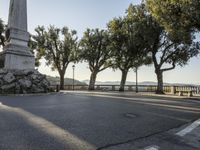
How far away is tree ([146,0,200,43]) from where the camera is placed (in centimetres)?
1459

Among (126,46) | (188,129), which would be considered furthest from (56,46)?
(188,129)

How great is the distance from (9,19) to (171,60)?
722 inches

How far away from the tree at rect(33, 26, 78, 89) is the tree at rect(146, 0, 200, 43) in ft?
69.9

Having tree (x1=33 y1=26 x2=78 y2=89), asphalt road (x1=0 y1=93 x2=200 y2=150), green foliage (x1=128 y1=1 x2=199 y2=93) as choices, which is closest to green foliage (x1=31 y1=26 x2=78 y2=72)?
tree (x1=33 y1=26 x2=78 y2=89)

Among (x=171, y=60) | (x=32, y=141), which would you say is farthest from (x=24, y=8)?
(x=171, y=60)

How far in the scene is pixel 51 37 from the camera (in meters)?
36.2

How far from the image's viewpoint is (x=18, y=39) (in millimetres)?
16828

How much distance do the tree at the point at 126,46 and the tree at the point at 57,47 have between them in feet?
28.7

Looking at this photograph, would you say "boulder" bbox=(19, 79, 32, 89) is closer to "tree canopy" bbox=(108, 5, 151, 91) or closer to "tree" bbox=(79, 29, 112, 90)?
"tree canopy" bbox=(108, 5, 151, 91)

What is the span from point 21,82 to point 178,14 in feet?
42.8

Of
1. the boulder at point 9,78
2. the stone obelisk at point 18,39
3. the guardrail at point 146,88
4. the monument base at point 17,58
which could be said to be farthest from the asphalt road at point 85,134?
the guardrail at point 146,88

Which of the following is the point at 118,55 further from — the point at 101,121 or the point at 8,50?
the point at 101,121

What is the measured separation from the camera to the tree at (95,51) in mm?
34312

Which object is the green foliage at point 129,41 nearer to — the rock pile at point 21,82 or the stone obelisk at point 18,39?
the stone obelisk at point 18,39
